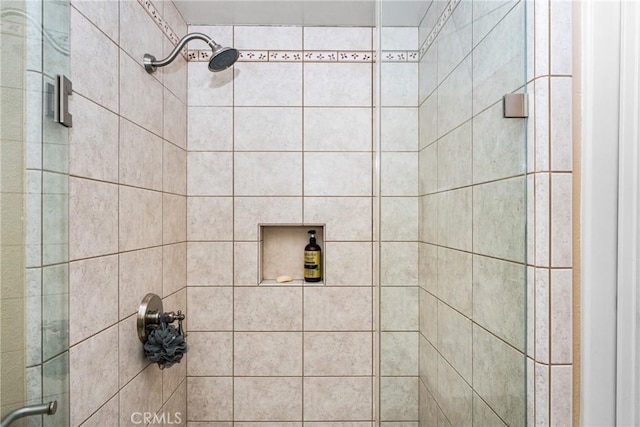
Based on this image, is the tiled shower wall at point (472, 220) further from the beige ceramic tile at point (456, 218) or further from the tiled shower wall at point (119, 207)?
the tiled shower wall at point (119, 207)

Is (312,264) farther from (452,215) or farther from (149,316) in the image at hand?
(452,215)

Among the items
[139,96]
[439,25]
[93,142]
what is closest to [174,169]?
[139,96]

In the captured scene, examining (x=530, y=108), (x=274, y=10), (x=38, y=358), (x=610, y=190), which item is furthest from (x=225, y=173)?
(x=610, y=190)

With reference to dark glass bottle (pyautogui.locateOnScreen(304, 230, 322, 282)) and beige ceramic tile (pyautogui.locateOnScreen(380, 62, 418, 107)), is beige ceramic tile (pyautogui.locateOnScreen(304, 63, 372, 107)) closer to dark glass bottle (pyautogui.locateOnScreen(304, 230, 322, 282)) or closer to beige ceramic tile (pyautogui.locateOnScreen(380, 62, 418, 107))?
dark glass bottle (pyautogui.locateOnScreen(304, 230, 322, 282))

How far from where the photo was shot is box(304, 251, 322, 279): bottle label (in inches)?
71.9

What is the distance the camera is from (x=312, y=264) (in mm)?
1831

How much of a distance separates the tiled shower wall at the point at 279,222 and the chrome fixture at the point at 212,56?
0.30 meters

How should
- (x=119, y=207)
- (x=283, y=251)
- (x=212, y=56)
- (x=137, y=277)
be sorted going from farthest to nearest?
1. (x=283, y=251)
2. (x=212, y=56)
3. (x=137, y=277)
4. (x=119, y=207)

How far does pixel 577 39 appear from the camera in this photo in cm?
73

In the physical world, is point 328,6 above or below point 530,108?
above

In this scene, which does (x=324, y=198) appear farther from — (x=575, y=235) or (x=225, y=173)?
(x=575, y=235)

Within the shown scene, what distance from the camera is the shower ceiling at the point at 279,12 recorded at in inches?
64.1

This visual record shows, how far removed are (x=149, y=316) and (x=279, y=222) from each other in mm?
716

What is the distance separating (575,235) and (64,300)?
3.39ft
